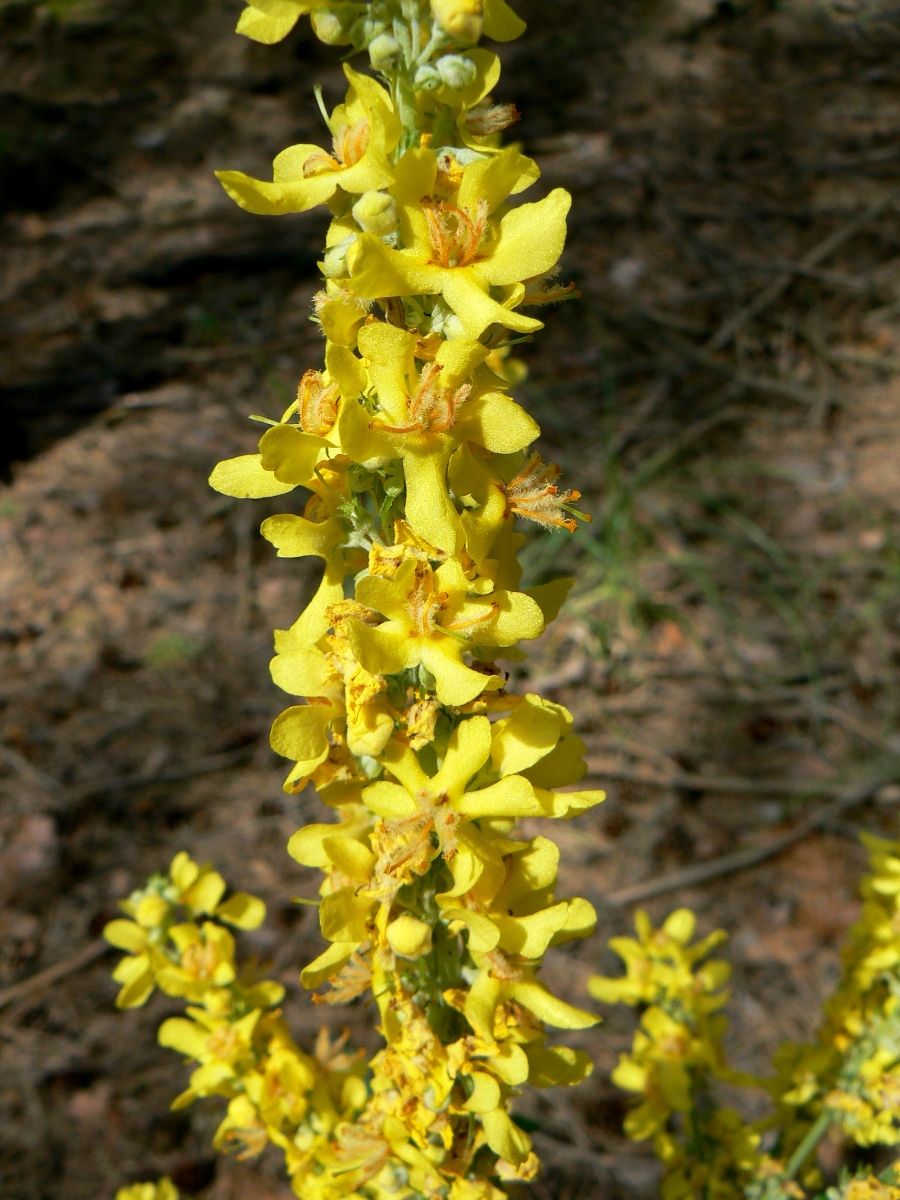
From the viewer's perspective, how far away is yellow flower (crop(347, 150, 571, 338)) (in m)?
1.07

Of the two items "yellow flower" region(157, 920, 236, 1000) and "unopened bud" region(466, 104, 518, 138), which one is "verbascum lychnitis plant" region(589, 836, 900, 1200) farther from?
"unopened bud" region(466, 104, 518, 138)

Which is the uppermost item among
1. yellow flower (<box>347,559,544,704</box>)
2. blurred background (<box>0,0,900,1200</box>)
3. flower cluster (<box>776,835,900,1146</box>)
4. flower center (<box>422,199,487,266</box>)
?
flower center (<box>422,199,487,266</box>)

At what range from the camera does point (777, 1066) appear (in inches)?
86.3

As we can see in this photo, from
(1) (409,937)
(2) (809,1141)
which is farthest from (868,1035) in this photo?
(1) (409,937)

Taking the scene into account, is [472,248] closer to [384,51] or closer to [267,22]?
[384,51]

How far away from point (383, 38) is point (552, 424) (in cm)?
431

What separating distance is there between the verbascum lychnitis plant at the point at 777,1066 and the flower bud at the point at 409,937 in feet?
3.38

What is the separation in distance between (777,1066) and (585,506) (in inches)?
129

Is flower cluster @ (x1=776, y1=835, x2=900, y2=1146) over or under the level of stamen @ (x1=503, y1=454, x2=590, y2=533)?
under

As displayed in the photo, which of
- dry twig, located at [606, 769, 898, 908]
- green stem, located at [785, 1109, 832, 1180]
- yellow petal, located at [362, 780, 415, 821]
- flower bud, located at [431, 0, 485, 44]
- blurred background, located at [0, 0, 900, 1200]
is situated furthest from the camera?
dry twig, located at [606, 769, 898, 908]

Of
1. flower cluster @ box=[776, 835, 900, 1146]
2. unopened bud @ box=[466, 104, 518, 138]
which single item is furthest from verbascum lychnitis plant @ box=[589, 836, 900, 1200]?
unopened bud @ box=[466, 104, 518, 138]

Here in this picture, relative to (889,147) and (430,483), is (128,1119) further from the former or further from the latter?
(889,147)

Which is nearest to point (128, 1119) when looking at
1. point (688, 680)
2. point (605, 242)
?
point (688, 680)

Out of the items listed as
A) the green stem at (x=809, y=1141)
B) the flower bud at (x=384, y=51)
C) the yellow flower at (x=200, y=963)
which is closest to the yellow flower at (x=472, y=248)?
the flower bud at (x=384, y=51)
